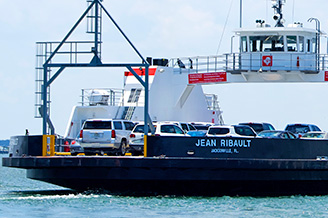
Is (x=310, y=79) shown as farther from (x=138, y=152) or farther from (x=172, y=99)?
(x=138, y=152)

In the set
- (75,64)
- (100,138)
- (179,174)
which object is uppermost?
(75,64)

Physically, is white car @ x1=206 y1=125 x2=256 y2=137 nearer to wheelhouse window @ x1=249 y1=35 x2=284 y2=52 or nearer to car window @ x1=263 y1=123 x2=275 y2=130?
wheelhouse window @ x1=249 y1=35 x2=284 y2=52

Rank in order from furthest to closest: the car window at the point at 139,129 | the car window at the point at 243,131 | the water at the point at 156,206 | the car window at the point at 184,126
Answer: the car window at the point at 184,126
the car window at the point at 139,129
the car window at the point at 243,131
the water at the point at 156,206

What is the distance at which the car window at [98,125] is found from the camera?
2616 centimetres

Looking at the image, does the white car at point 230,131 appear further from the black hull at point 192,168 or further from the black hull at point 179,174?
the black hull at point 179,174

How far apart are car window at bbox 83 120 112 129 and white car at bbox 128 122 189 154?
90 centimetres

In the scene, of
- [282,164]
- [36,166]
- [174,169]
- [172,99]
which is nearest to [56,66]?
[36,166]

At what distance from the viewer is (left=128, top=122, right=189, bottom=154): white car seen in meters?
26.1

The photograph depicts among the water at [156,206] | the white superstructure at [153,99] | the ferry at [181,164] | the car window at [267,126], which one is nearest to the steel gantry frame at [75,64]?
the ferry at [181,164]

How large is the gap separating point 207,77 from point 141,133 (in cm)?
513

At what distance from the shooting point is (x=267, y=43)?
99.6 feet

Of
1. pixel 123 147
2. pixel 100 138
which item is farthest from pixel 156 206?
pixel 123 147

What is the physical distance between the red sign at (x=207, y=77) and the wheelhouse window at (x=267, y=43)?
5.48ft

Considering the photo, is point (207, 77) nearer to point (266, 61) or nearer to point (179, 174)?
point (266, 61)
